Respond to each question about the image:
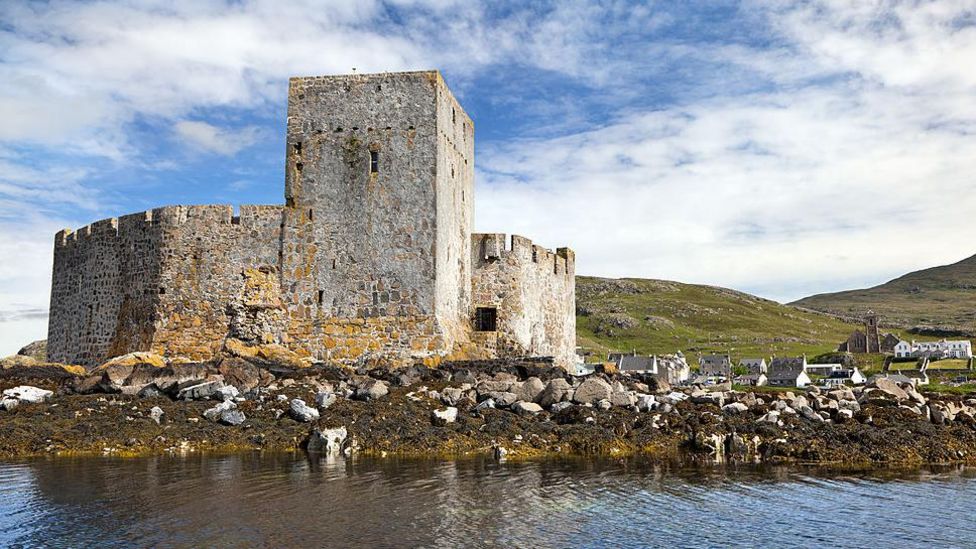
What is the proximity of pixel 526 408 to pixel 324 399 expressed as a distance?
4861 millimetres

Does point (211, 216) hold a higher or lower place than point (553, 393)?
higher

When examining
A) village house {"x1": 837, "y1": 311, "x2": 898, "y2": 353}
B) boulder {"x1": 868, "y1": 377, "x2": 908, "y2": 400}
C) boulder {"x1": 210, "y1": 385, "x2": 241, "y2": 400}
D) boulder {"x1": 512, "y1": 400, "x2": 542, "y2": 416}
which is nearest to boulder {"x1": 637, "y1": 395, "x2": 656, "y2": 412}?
boulder {"x1": 512, "y1": 400, "x2": 542, "y2": 416}

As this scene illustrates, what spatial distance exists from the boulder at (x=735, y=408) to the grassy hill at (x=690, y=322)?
89140mm

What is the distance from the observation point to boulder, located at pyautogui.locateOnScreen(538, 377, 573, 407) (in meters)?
20.4

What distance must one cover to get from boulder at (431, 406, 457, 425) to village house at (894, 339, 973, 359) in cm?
10415

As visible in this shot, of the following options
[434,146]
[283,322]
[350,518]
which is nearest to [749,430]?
[350,518]

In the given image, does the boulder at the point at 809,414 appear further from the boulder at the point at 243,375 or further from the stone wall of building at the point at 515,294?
the boulder at the point at 243,375

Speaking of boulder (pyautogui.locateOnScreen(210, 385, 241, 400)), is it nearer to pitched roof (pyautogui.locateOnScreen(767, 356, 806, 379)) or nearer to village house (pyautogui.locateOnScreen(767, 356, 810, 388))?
village house (pyautogui.locateOnScreen(767, 356, 810, 388))

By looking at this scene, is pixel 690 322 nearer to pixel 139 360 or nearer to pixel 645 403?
pixel 645 403

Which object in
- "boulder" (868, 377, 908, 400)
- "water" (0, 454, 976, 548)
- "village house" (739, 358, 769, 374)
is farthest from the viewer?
"village house" (739, 358, 769, 374)

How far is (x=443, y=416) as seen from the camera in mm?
18844

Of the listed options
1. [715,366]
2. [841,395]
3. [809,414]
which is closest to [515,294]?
[841,395]

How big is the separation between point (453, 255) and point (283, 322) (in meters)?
5.75

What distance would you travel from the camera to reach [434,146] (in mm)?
25219
